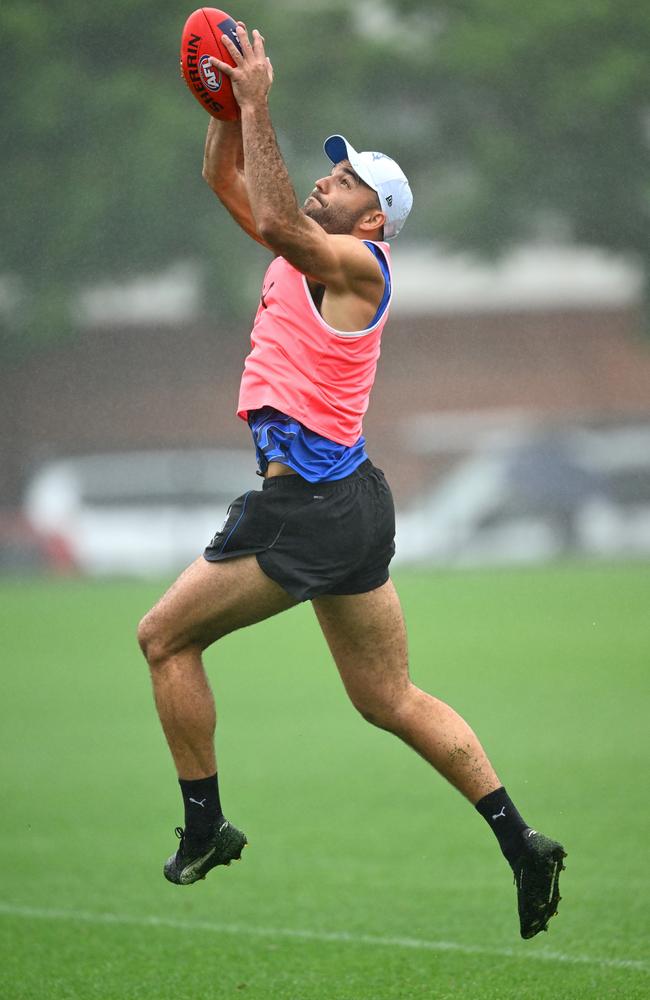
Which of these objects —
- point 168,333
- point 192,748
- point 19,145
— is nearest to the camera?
point 192,748

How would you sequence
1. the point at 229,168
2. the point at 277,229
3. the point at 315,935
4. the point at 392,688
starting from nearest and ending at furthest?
the point at 277,229, the point at 392,688, the point at 229,168, the point at 315,935

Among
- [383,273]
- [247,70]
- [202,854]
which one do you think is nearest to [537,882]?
[202,854]

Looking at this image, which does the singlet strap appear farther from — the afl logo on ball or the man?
the afl logo on ball

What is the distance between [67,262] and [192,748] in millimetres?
26814

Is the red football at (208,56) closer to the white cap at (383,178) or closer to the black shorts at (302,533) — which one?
the white cap at (383,178)

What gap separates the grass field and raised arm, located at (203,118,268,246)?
9.71 ft

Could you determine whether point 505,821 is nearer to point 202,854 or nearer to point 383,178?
point 202,854

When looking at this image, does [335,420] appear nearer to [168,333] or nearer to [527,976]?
[527,976]

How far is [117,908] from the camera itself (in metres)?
7.61

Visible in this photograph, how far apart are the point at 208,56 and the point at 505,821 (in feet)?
9.60

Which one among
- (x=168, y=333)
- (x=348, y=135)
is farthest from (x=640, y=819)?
(x=168, y=333)

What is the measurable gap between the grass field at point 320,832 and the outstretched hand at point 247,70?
323 cm

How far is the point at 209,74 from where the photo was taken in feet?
18.9

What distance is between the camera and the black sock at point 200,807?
18.4 ft
